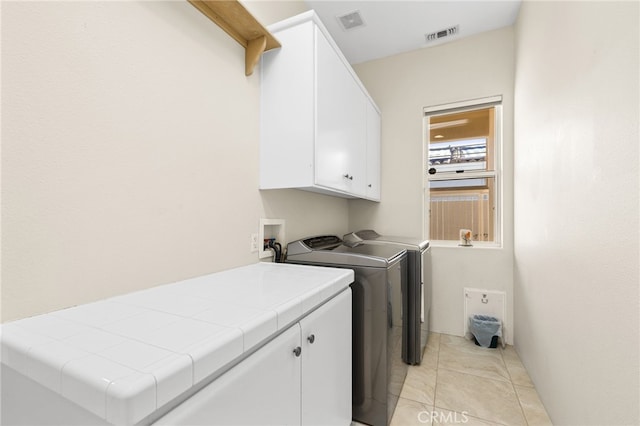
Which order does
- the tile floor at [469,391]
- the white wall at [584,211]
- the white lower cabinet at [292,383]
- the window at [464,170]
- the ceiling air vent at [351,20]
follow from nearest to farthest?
the white lower cabinet at [292,383] < the white wall at [584,211] < the tile floor at [469,391] < the ceiling air vent at [351,20] < the window at [464,170]

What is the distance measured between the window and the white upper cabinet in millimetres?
→ 1423

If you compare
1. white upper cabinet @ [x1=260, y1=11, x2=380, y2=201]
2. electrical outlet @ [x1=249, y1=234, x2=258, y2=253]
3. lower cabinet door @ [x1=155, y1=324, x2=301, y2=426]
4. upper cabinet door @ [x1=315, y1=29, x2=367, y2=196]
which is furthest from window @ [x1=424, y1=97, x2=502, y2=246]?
lower cabinet door @ [x1=155, y1=324, x2=301, y2=426]

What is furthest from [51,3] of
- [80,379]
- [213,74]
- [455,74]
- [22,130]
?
[455,74]

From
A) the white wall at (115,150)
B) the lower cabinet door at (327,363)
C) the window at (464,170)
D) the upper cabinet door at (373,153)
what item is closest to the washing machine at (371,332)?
the lower cabinet door at (327,363)

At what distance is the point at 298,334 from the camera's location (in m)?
0.91

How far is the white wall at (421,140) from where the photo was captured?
247cm

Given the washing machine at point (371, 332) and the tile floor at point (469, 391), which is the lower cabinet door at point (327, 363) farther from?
the tile floor at point (469, 391)

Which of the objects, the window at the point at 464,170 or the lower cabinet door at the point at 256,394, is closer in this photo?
the lower cabinet door at the point at 256,394

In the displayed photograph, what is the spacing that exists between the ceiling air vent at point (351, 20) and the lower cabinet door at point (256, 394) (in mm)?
2435

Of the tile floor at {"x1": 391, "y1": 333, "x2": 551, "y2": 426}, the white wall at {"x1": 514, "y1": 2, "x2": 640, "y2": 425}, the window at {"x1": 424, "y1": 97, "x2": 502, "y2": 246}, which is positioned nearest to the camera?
the white wall at {"x1": 514, "y1": 2, "x2": 640, "y2": 425}

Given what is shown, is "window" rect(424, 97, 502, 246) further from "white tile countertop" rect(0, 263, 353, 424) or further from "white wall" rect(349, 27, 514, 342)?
"white tile countertop" rect(0, 263, 353, 424)

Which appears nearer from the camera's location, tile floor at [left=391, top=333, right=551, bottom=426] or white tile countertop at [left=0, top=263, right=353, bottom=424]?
white tile countertop at [left=0, top=263, right=353, bottom=424]

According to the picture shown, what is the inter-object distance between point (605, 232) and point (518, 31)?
2.07 metres

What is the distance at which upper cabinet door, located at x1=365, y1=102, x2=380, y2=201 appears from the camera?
249cm
